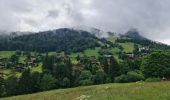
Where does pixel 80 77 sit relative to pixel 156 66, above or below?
below

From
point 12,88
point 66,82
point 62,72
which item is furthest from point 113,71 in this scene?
point 12,88

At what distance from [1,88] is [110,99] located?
95.1 metres

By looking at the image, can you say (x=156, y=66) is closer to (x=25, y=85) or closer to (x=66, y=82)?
(x=25, y=85)

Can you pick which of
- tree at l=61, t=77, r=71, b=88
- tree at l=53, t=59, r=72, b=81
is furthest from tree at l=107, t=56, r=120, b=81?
tree at l=61, t=77, r=71, b=88

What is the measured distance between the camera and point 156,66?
3563 inches

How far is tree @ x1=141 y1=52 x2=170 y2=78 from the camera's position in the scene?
3553 inches

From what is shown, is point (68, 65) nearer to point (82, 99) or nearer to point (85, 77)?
point (85, 77)

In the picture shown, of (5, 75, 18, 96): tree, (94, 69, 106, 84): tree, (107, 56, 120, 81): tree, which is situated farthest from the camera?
(107, 56, 120, 81): tree

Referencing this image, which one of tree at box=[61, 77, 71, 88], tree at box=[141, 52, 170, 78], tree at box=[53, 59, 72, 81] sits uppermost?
tree at box=[141, 52, 170, 78]

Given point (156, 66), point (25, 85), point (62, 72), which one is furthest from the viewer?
point (62, 72)

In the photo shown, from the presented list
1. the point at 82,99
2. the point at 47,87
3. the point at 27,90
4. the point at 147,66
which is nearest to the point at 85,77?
the point at 47,87

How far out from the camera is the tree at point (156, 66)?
90.2 meters

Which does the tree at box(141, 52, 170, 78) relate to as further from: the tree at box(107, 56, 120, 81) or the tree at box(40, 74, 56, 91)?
the tree at box(107, 56, 120, 81)

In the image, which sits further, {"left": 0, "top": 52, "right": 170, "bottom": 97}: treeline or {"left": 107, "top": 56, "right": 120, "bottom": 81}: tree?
{"left": 107, "top": 56, "right": 120, "bottom": 81}: tree
